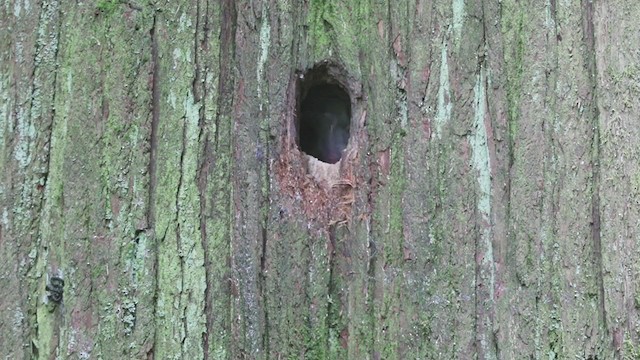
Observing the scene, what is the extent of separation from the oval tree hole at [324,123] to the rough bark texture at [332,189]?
0.13 m

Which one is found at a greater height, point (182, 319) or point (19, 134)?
point (19, 134)

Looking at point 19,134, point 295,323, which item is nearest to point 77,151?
point 19,134

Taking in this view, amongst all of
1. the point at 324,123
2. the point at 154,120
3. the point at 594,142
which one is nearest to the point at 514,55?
the point at 594,142

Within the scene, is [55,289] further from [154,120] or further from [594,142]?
[594,142]

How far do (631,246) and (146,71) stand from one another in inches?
37.0

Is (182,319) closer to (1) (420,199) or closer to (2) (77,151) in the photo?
(2) (77,151)

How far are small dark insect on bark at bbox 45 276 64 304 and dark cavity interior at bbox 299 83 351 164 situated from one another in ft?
1.73

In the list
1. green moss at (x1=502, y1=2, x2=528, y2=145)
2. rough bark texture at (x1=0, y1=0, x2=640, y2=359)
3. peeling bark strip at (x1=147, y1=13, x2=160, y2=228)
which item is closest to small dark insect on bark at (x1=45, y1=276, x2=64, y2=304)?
rough bark texture at (x1=0, y1=0, x2=640, y2=359)

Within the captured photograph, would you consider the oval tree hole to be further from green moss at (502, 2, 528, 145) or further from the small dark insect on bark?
the small dark insect on bark

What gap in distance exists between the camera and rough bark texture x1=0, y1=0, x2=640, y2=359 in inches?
63.1

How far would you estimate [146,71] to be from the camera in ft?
5.52

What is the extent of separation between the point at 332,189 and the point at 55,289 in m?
0.53

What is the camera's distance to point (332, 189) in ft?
5.43

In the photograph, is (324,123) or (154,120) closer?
(154,120)
